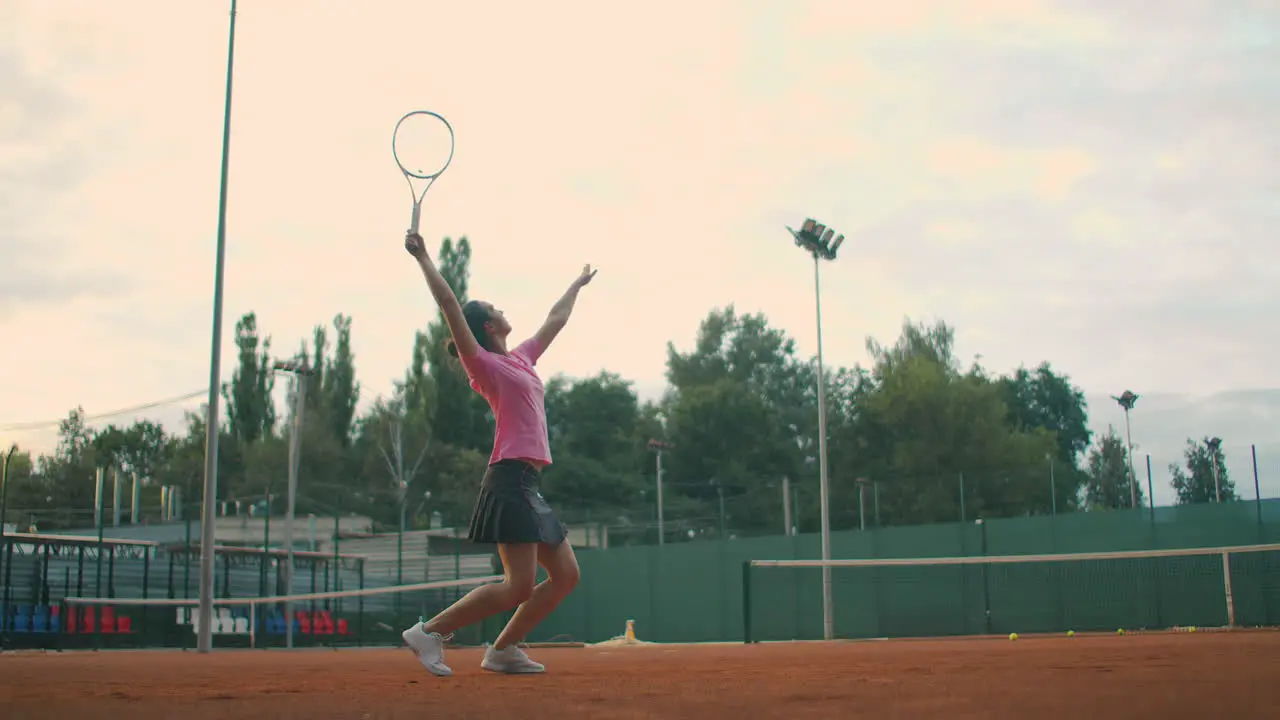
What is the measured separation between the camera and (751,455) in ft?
225

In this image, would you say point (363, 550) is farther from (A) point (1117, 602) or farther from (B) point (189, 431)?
(B) point (189, 431)

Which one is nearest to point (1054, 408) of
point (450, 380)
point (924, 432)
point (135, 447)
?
point (924, 432)

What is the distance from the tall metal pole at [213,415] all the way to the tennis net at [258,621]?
5721mm

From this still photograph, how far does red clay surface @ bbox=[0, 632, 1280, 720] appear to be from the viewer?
10.8 ft

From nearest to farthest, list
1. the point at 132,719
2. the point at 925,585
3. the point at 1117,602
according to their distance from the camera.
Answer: the point at 132,719 < the point at 1117,602 < the point at 925,585

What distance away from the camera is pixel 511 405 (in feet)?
18.0

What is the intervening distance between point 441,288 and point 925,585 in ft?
67.2

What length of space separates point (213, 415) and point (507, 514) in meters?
12.3

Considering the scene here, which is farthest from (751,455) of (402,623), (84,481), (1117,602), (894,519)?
(1117,602)

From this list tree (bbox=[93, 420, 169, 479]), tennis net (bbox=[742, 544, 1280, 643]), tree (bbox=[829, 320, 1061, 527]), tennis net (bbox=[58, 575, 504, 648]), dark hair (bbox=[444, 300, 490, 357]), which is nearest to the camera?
dark hair (bbox=[444, 300, 490, 357])

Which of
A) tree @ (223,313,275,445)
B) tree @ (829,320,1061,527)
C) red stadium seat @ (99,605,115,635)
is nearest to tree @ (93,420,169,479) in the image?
tree @ (223,313,275,445)

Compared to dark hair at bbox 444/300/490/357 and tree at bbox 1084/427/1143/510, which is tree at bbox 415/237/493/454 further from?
dark hair at bbox 444/300/490/357

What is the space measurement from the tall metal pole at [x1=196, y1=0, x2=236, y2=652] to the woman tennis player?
10.7 m

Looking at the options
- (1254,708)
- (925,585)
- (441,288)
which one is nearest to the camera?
(1254,708)
